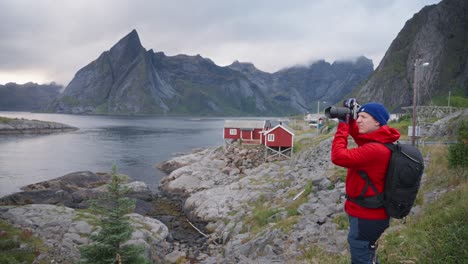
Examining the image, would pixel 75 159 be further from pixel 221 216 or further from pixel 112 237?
pixel 112 237

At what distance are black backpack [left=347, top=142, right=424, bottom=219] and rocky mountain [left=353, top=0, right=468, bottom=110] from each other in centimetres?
13315

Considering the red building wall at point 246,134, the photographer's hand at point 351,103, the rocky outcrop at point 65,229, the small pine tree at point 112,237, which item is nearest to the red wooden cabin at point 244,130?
the red building wall at point 246,134

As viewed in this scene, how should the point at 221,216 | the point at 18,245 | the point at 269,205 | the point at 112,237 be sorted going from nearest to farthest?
the point at 112,237, the point at 18,245, the point at 269,205, the point at 221,216

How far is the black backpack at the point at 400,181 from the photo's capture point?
13.3 ft

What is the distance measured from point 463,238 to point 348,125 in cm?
329

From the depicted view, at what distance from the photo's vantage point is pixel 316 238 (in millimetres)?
11258

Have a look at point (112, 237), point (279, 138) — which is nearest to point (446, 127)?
point (279, 138)

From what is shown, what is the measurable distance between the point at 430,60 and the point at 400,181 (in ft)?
533

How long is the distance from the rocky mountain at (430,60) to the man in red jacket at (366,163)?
13303cm

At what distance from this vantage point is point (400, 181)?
411cm

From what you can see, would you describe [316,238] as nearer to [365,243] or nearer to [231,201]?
[365,243]

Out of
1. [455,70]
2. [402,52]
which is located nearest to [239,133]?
[455,70]

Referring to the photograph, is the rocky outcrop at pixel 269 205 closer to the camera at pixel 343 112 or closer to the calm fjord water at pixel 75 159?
the camera at pixel 343 112

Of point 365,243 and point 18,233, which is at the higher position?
point 365,243
